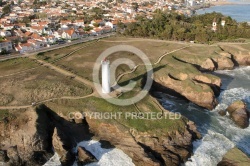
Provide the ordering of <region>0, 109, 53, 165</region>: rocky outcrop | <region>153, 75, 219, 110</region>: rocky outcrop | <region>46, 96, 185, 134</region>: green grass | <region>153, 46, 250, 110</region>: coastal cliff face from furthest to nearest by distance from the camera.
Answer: <region>153, 46, 250, 110</region>: coastal cliff face
<region>153, 75, 219, 110</region>: rocky outcrop
<region>46, 96, 185, 134</region>: green grass
<region>0, 109, 53, 165</region>: rocky outcrop

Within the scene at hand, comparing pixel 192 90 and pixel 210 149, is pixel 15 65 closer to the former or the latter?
pixel 192 90

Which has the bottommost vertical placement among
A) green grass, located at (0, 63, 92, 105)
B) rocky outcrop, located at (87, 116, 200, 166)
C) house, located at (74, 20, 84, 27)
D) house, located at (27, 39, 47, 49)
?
rocky outcrop, located at (87, 116, 200, 166)

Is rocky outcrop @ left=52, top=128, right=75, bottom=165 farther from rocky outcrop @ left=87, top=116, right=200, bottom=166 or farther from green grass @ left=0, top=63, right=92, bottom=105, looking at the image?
green grass @ left=0, top=63, right=92, bottom=105

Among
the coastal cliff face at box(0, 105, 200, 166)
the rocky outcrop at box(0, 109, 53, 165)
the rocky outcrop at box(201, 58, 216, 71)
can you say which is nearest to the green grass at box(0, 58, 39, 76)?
the coastal cliff face at box(0, 105, 200, 166)

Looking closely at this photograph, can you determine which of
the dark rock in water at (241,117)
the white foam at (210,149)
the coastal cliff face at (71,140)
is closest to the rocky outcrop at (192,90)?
the dark rock in water at (241,117)

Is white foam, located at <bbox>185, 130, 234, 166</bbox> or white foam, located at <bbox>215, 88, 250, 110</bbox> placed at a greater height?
white foam, located at <bbox>215, 88, 250, 110</bbox>

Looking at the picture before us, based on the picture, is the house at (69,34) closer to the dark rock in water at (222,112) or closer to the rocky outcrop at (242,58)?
the rocky outcrop at (242,58)
